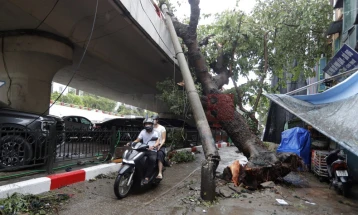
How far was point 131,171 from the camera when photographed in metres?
4.55

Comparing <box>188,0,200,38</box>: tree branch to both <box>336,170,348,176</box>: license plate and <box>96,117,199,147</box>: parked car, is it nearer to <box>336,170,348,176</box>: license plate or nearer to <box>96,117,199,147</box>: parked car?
<box>96,117,199,147</box>: parked car

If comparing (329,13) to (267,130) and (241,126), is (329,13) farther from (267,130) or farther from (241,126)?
(241,126)

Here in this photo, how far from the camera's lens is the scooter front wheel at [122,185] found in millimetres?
4285

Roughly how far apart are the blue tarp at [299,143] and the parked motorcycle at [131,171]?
199 inches

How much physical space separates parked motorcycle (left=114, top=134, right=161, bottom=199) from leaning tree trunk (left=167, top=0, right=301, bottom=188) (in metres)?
2.27

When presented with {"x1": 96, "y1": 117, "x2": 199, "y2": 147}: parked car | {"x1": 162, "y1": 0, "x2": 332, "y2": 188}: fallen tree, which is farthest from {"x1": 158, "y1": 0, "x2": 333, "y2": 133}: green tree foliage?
{"x1": 96, "y1": 117, "x2": 199, "y2": 147}: parked car

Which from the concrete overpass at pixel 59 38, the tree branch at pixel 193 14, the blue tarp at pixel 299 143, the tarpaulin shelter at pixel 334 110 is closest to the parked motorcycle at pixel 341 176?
the tarpaulin shelter at pixel 334 110

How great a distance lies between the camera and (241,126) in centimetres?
733

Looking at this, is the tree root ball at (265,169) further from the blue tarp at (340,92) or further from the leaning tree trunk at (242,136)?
the blue tarp at (340,92)

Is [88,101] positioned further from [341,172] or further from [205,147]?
[341,172]

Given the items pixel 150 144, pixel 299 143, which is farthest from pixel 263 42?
pixel 150 144

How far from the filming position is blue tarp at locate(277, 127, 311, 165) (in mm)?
7906

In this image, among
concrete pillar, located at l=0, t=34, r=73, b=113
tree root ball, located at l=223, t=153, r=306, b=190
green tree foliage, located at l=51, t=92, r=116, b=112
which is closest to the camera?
tree root ball, located at l=223, t=153, r=306, b=190

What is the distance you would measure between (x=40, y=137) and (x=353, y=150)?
5.24 metres
